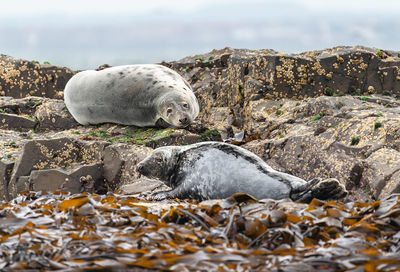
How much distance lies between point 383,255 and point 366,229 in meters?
0.39

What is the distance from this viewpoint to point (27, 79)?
1446 cm

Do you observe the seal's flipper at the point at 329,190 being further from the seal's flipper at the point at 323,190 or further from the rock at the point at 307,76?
the rock at the point at 307,76

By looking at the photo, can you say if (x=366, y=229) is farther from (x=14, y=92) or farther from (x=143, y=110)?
(x=14, y=92)

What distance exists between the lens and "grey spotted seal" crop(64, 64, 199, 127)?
9.23 m

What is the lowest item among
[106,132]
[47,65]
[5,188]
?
[5,188]

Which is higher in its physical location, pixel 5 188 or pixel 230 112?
pixel 230 112

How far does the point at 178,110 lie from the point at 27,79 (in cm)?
714

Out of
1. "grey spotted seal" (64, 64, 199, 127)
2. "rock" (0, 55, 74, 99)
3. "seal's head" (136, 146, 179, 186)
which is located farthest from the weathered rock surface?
"rock" (0, 55, 74, 99)

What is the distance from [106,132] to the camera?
9.38 metres

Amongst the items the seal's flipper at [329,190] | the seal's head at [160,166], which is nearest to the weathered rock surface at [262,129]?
the seal's head at [160,166]

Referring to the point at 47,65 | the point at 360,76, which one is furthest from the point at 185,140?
Answer: the point at 47,65

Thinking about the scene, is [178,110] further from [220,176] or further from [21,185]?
[220,176]

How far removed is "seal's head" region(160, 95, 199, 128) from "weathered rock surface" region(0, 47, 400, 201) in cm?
24

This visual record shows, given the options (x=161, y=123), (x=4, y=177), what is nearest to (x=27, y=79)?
(x=161, y=123)
